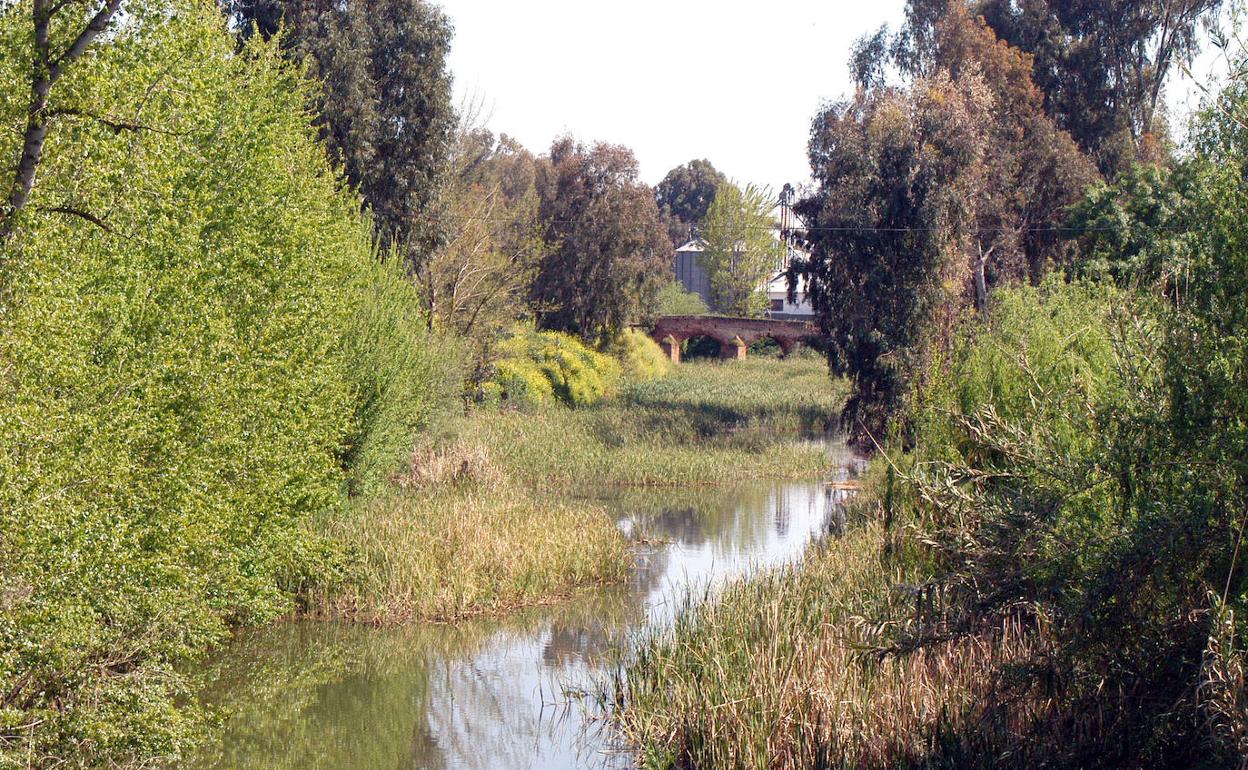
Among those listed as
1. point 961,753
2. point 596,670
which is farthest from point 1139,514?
point 596,670

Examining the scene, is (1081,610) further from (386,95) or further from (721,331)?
(721,331)

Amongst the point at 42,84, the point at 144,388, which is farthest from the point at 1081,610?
the point at 42,84

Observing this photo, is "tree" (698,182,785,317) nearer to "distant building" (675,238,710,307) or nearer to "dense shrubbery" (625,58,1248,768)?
"distant building" (675,238,710,307)

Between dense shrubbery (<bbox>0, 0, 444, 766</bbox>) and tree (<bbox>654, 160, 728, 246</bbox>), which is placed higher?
tree (<bbox>654, 160, 728, 246</bbox>)

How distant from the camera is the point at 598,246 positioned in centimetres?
5134

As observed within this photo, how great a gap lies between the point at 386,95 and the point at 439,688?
19660mm

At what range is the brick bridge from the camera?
63531mm

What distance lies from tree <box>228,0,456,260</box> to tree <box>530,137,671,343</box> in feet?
59.0

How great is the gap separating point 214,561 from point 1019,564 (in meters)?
8.68

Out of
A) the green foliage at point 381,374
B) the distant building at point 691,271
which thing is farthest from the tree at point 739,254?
the green foliage at point 381,374

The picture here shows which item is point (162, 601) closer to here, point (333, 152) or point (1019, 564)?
point (1019, 564)

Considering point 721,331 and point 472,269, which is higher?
point 472,269

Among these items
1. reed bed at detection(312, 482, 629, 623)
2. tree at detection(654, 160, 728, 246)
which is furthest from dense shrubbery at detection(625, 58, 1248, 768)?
tree at detection(654, 160, 728, 246)

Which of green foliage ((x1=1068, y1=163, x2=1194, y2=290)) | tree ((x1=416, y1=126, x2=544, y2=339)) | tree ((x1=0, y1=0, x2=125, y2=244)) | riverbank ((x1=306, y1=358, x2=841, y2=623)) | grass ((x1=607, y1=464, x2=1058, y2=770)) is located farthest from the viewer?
tree ((x1=416, y1=126, x2=544, y2=339))
